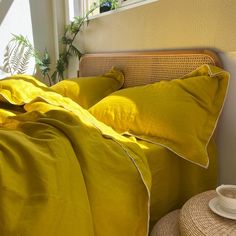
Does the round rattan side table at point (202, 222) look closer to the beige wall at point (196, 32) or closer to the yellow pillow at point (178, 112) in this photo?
the yellow pillow at point (178, 112)

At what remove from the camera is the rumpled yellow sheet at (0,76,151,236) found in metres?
0.77

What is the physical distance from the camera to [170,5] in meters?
1.79

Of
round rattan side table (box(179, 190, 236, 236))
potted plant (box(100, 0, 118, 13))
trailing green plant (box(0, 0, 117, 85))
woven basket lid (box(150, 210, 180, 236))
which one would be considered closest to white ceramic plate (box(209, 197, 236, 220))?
round rattan side table (box(179, 190, 236, 236))

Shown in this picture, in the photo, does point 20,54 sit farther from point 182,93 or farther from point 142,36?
point 182,93

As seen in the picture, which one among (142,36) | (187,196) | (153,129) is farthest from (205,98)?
(142,36)

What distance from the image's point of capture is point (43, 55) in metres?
3.53

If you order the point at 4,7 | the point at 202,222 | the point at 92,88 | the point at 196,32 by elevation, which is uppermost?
the point at 4,7

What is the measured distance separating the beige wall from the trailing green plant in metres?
0.96

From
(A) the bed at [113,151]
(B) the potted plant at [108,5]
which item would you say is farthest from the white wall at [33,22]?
(A) the bed at [113,151]

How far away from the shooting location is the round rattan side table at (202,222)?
893 mm

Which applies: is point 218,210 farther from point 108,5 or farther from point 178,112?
point 108,5

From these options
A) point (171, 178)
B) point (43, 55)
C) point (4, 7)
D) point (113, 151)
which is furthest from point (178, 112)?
point (4, 7)

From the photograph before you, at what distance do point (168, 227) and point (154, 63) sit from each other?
3.57ft

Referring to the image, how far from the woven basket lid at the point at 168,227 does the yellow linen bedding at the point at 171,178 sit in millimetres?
123
